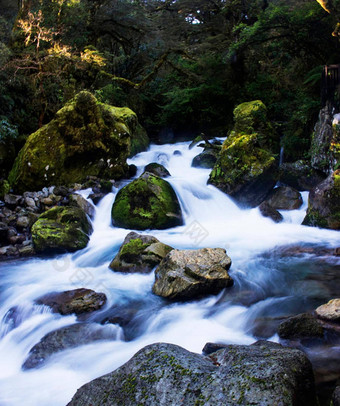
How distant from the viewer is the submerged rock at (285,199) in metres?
9.88

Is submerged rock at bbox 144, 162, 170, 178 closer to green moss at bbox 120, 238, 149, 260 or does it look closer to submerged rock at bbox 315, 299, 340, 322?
green moss at bbox 120, 238, 149, 260

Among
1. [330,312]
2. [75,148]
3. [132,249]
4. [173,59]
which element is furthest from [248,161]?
[173,59]

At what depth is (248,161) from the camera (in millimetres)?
10680

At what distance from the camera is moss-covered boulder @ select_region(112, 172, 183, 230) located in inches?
352

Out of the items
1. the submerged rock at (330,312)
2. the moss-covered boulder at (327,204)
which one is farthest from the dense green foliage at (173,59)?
the submerged rock at (330,312)

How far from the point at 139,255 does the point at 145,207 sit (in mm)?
2624

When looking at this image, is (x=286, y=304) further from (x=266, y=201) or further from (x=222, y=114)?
(x=222, y=114)

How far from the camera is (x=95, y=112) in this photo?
11664mm

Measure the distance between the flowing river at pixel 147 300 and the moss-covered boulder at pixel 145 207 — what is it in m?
0.29

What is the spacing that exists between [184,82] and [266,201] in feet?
37.3

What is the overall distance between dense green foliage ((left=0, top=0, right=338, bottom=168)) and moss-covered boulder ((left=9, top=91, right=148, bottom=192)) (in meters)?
1.34

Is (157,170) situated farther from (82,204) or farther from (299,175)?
(299,175)

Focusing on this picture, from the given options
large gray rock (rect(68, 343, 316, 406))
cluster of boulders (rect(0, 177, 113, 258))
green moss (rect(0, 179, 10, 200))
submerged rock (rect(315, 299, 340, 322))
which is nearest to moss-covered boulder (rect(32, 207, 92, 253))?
cluster of boulders (rect(0, 177, 113, 258))

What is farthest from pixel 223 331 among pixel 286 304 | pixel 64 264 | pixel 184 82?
pixel 184 82
